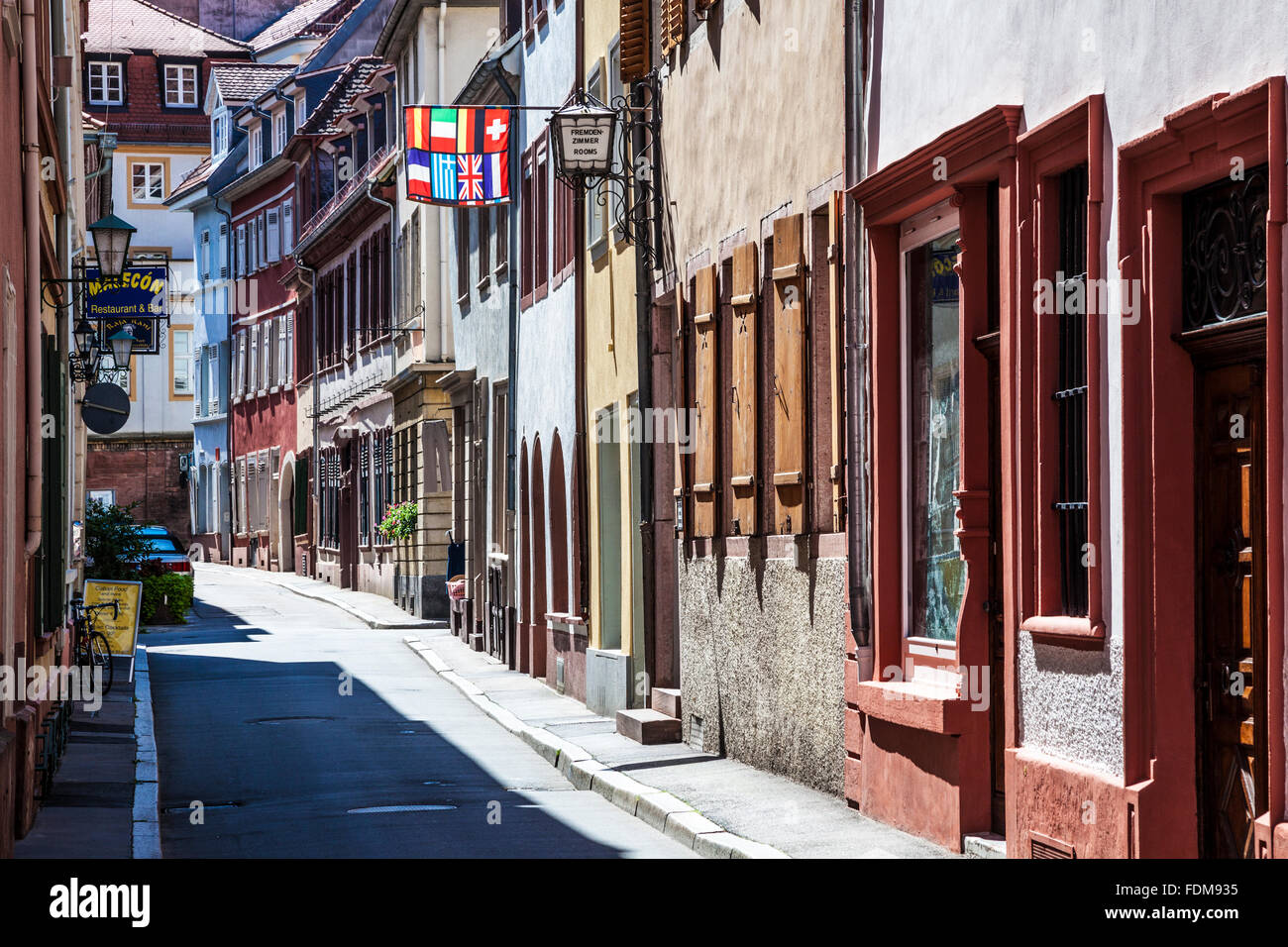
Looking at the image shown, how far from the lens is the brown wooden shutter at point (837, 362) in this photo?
42.9 feet

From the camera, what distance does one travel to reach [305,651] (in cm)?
2939

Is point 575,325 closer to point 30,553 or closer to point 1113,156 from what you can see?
point 30,553

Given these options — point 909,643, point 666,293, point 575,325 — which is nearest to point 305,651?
point 575,325

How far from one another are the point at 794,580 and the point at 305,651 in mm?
16445

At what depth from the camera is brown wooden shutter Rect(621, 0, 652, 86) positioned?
19.1 meters

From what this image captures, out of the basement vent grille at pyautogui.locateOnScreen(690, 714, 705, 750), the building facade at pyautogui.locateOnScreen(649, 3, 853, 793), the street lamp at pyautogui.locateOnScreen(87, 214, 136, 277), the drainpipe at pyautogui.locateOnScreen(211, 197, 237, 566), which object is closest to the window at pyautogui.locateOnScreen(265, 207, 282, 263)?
the drainpipe at pyautogui.locateOnScreen(211, 197, 237, 566)

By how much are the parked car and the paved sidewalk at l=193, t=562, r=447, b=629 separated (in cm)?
307

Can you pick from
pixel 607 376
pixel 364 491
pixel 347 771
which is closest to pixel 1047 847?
pixel 347 771

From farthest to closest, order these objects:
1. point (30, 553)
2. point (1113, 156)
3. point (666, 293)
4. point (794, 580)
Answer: point (666, 293)
point (794, 580)
point (30, 553)
point (1113, 156)

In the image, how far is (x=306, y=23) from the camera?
65.5 meters

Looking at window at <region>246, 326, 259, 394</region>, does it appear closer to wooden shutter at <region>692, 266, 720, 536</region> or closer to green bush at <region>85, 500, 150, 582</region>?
green bush at <region>85, 500, 150, 582</region>

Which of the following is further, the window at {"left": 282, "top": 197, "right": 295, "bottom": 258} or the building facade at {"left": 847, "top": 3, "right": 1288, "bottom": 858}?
the window at {"left": 282, "top": 197, "right": 295, "bottom": 258}

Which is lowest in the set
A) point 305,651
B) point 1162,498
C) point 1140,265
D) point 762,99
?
point 305,651

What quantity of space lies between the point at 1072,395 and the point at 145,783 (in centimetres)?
800
